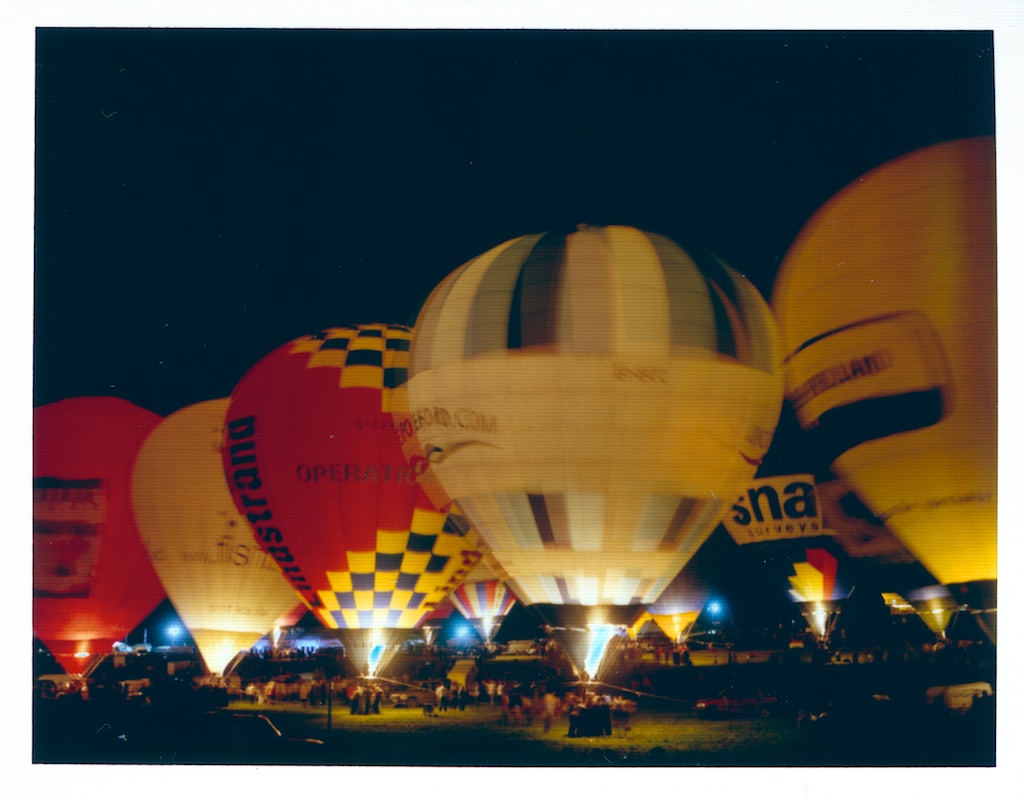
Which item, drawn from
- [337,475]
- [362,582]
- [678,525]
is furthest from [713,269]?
[362,582]

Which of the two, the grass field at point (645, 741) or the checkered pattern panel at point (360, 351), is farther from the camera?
the checkered pattern panel at point (360, 351)

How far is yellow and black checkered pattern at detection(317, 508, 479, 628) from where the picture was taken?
3549 millimetres

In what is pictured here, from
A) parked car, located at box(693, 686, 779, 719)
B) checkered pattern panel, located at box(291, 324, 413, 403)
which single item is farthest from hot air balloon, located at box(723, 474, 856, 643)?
checkered pattern panel, located at box(291, 324, 413, 403)

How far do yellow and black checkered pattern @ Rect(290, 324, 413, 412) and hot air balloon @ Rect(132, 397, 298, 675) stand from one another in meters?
0.33

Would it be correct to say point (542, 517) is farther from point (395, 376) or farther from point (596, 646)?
point (395, 376)

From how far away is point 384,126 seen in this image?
11.2ft

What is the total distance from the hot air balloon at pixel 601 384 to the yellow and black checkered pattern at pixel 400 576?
172 mm

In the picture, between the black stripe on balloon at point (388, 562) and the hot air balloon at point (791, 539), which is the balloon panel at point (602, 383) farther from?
the black stripe on balloon at point (388, 562)

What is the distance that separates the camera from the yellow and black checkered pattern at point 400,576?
3.55m

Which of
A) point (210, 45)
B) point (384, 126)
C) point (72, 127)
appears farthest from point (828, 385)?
point (72, 127)

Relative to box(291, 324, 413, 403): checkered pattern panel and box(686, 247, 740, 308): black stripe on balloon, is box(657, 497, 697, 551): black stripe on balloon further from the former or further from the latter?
box(291, 324, 413, 403): checkered pattern panel

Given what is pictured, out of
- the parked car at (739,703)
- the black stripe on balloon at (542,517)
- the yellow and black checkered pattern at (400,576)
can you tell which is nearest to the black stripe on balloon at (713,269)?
the black stripe on balloon at (542,517)

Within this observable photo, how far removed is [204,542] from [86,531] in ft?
1.16
